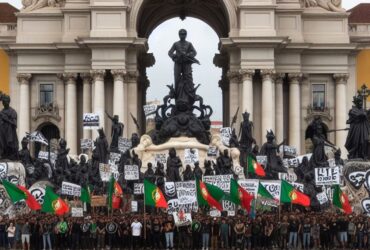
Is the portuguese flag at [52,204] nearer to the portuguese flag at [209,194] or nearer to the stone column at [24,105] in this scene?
the portuguese flag at [209,194]

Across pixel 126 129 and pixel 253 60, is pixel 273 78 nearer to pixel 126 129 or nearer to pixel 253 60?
pixel 253 60

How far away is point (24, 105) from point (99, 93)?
6.02 metres

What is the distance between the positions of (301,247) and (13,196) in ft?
37.3

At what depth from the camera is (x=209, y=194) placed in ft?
137

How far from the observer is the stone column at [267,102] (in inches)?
3081

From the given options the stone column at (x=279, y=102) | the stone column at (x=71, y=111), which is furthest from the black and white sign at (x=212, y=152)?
the stone column at (x=279, y=102)

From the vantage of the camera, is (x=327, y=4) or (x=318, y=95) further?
(x=327, y=4)

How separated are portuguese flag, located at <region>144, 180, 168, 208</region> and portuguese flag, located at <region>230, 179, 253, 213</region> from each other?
279 cm

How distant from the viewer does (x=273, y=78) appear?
79500mm

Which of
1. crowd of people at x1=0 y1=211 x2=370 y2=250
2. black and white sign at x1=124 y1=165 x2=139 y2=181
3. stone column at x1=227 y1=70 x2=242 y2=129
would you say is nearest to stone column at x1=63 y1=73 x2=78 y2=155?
stone column at x1=227 y1=70 x2=242 y2=129

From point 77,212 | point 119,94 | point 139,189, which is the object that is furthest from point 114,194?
point 119,94

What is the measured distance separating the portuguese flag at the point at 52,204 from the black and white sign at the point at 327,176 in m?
9.98

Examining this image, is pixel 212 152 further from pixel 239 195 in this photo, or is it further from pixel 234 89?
pixel 234 89

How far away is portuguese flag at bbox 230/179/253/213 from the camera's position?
41.6m
